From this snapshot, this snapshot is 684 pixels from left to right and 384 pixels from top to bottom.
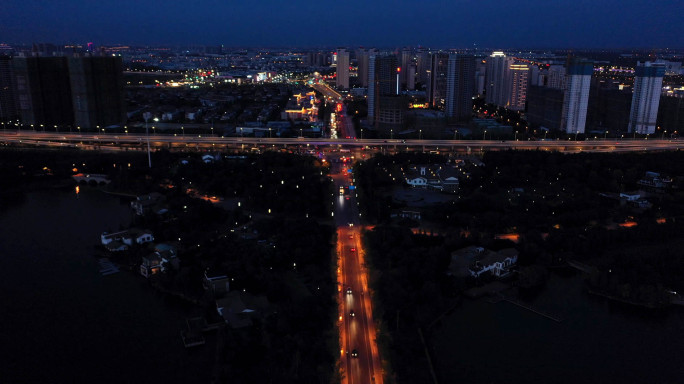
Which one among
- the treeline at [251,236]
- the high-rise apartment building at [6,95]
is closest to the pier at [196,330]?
the treeline at [251,236]

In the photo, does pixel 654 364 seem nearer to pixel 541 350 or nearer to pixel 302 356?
pixel 541 350

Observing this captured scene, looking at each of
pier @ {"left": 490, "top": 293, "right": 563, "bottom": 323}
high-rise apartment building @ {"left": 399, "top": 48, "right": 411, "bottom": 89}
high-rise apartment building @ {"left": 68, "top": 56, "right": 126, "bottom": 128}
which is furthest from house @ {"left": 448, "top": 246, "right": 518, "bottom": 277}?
high-rise apartment building @ {"left": 399, "top": 48, "right": 411, "bottom": 89}

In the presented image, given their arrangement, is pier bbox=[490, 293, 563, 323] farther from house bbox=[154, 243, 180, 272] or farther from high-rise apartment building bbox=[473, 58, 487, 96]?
high-rise apartment building bbox=[473, 58, 487, 96]

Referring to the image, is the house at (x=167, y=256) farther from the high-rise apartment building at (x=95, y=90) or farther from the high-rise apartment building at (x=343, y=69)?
the high-rise apartment building at (x=343, y=69)

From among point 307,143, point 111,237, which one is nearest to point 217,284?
point 111,237

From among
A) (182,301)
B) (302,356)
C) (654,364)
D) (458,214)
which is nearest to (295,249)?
(182,301)
